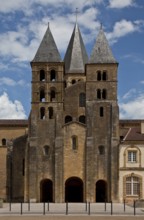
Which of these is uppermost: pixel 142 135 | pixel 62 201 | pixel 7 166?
pixel 142 135

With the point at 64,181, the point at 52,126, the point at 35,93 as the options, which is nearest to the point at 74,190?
the point at 64,181

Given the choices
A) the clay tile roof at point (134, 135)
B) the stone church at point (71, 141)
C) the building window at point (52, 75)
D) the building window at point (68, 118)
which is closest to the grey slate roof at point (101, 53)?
→ the stone church at point (71, 141)

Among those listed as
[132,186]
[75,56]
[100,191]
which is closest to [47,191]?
[100,191]

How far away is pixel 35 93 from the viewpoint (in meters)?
64.1

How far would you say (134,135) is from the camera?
6234 cm

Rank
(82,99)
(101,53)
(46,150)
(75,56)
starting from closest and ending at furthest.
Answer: (46,150) < (101,53) < (82,99) < (75,56)

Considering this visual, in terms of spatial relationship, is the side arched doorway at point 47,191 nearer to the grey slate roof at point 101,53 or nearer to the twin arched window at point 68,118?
the twin arched window at point 68,118

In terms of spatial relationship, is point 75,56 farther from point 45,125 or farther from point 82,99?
point 45,125

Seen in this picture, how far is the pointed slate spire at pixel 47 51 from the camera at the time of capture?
214ft

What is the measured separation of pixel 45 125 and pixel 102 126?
752 cm

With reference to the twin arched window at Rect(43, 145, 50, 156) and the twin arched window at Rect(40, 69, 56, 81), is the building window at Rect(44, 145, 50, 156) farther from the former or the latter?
the twin arched window at Rect(40, 69, 56, 81)

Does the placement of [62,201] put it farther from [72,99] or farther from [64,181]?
[72,99]

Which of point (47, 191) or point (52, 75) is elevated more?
point (52, 75)

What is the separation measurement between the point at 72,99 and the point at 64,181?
500 inches
